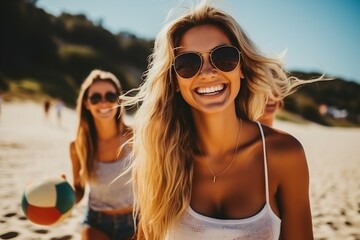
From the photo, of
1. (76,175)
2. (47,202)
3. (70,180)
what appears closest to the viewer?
(47,202)

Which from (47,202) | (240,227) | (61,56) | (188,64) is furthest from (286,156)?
(61,56)

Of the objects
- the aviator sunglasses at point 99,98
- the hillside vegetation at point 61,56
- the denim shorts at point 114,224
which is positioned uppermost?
the hillside vegetation at point 61,56

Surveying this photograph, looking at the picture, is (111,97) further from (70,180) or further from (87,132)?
(70,180)

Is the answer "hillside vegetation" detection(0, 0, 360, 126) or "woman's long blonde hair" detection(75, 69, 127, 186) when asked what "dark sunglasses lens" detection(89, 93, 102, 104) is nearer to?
"woman's long blonde hair" detection(75, 69, 127, 186)

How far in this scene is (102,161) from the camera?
141 inches

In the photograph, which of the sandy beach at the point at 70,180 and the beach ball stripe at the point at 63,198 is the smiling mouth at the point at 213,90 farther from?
the sandy beach at the point at 70,180

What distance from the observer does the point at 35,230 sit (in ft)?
13.5

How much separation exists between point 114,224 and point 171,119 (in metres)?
1.50

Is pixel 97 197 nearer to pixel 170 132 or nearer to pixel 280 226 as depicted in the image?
pixel 170 132

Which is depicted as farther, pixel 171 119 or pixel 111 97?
pixel 111 97

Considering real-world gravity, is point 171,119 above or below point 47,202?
above

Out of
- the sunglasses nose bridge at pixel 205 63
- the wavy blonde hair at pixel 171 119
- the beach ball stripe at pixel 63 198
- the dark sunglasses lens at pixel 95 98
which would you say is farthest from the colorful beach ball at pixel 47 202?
the sunglasses nose bridge at pixel 205 63

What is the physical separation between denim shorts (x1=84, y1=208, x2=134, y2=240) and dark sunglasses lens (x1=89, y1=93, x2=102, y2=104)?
129 centimetres

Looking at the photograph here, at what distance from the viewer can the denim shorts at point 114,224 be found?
328cm
